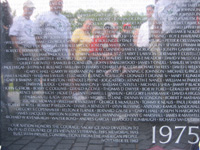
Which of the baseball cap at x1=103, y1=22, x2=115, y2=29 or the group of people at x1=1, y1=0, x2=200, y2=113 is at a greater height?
the baseball cap at x1=103, y1=22, x2=115, y2=29

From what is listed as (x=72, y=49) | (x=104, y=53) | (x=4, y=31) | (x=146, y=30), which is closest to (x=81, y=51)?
(x=72, y=49)

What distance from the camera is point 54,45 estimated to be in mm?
1524

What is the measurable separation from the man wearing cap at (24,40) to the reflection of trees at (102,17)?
0.35 meters

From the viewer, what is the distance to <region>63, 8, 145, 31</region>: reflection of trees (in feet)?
4.83

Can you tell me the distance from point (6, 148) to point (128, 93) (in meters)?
1.30

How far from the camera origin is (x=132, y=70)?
4.92ft

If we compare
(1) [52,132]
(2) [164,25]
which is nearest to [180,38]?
(2) [164,25]

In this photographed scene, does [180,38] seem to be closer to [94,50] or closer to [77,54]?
[94,50]

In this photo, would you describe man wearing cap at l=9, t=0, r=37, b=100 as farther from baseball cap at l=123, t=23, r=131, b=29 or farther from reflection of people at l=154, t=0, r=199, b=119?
reflection of people at l=154, t=0, r=199, b=119

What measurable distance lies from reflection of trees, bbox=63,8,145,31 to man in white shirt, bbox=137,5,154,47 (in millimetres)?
45

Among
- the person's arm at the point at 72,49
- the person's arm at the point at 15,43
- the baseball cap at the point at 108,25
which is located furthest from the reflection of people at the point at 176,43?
the person's arm at the point at 15,43

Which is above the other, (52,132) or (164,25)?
(164,25)

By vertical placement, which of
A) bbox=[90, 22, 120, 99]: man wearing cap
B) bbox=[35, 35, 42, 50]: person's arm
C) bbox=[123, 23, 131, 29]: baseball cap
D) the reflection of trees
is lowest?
bbox=[90, 22, 120, 99]: man wearing cap

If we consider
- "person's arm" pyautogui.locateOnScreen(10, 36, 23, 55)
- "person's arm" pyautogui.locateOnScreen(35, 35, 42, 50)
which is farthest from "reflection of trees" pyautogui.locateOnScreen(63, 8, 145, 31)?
"person's arm" pyautogui.locateOnScreen(10, 36, 23, 55)
